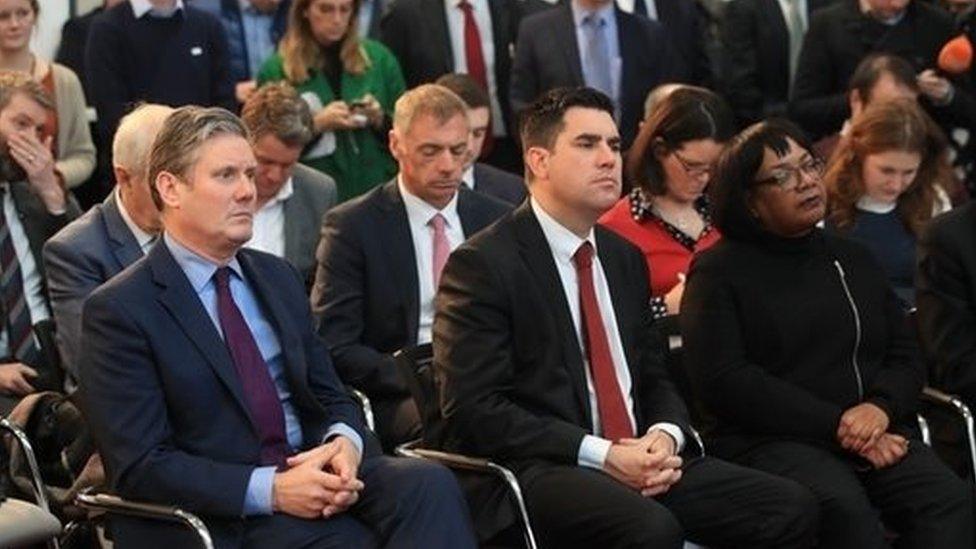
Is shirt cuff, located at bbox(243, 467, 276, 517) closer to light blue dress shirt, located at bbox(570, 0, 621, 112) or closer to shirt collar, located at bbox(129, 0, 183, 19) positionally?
shirt collar, located at bbox(129, 0, 183, 19)

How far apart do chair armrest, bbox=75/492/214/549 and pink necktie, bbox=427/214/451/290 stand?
1910 mm

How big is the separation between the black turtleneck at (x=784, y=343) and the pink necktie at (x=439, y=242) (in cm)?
93

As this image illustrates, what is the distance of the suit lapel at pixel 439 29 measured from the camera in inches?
379

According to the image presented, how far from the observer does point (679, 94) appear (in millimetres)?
7359

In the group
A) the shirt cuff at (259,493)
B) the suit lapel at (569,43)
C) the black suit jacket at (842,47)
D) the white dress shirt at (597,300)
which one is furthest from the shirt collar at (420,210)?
the black suit jacket at (842,47)

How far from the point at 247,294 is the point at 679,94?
219 cm

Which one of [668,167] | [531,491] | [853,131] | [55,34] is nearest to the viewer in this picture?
[531,491]

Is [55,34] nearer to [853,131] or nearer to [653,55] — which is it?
[653,55]

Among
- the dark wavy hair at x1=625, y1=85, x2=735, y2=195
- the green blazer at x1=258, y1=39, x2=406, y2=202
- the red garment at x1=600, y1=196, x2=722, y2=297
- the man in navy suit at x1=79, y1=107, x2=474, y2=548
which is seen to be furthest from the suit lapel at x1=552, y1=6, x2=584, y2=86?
the man in navy suit at x1=79, y1=107, x2=474, y2=548

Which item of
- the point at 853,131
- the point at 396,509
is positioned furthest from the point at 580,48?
the point at 396,509

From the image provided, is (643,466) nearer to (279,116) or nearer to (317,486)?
(317,486)

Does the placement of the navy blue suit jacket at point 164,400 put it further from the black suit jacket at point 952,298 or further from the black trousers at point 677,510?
the black suit jacket at point 952,298

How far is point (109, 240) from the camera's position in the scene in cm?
639

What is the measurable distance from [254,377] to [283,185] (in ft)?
7.63
